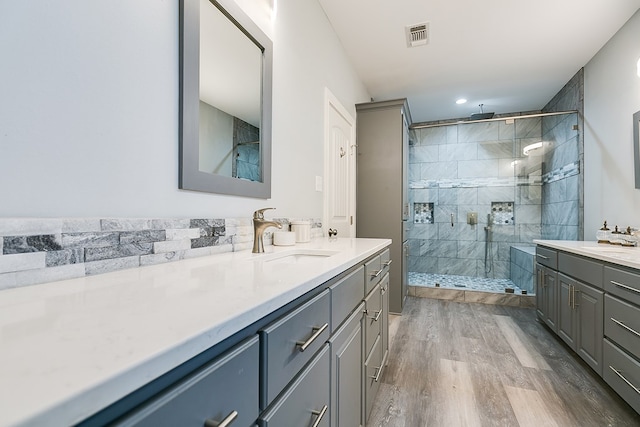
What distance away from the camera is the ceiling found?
2250 millimetres

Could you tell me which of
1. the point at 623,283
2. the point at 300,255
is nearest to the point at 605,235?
the point at 623,283

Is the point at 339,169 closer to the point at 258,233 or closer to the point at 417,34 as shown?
the point at 417,34

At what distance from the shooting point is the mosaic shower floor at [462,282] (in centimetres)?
375

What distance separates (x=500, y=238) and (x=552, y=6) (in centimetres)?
309

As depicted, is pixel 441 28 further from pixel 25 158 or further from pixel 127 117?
pixel 25 158

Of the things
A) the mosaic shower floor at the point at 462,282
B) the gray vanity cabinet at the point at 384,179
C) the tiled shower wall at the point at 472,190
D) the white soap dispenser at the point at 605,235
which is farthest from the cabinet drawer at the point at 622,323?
the tiled shower wall at the point at 472,190

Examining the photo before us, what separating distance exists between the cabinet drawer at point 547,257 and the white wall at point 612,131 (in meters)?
0.58

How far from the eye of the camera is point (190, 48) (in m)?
1.03

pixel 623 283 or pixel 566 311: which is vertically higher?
pixel 623 283

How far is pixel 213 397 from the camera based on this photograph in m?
0.44

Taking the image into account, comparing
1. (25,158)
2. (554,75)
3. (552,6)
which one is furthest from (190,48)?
(554,75)

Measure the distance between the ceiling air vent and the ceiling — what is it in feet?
0.14

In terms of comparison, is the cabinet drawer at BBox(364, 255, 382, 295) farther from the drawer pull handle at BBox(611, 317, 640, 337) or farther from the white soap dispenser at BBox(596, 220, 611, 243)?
the white soap dispenser at BBox(596, 220, 611, 243)

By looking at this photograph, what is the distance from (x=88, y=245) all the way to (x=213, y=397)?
1.81 ft
